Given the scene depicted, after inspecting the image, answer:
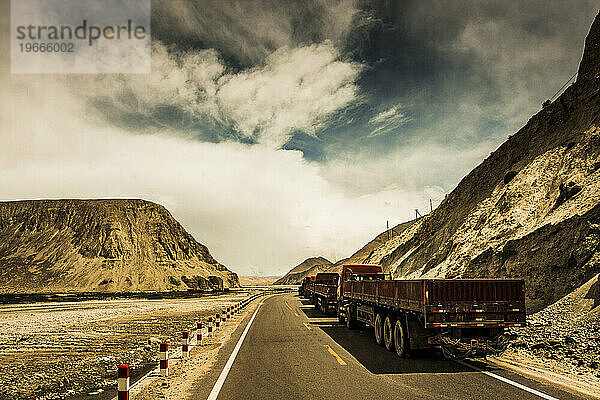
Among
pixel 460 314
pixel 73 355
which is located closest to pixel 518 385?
pixel 460 314

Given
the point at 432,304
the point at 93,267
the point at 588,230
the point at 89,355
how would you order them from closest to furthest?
the point at 432,304 < the point at 89,355 < the point at 588,230 < the point at 93,267

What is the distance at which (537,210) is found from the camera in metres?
32.0

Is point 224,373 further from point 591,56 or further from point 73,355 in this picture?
point 591,56

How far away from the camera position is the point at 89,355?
15.2m

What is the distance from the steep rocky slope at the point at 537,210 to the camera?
23.0 metres

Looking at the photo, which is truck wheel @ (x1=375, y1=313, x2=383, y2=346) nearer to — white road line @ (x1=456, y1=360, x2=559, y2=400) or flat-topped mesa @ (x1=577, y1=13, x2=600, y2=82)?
white road line @ (x1=456, y1=360, x2=559, y2=400)

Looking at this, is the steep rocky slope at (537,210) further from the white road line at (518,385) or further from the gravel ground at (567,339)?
the white road line at (518,385)

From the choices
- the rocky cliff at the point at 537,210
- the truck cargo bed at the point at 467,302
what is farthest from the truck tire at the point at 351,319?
the rocky cliff at the point at 537,210

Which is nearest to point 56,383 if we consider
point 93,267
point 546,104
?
point 546,104

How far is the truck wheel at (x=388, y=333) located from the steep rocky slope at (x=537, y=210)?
404 inches

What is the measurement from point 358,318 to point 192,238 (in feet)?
389

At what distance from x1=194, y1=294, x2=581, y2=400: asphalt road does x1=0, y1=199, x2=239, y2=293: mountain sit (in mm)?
88282

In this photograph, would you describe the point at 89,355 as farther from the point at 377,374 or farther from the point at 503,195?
the point at 503,195

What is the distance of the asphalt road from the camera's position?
895 centimetres
